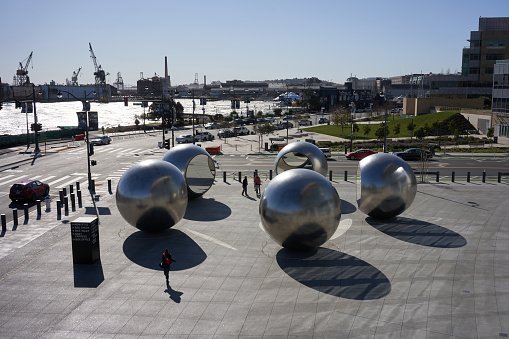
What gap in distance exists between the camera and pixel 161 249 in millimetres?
18188

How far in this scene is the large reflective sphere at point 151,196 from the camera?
1844 centimetres

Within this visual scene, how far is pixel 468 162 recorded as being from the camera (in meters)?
41.3

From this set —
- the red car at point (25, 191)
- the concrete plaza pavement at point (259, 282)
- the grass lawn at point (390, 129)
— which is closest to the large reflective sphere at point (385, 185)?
the concrete plaza pavement at point (259, 282)

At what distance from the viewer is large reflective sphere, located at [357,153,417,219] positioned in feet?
64.8

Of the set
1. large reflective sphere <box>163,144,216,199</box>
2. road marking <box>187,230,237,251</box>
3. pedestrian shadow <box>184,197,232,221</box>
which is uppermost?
large reflective sphere <box>163,144,216,199</box>

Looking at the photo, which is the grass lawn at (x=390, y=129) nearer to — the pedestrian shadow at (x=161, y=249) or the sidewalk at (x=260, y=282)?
the sidewalk at (x=260, y=282)

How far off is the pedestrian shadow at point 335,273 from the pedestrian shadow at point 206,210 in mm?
5965

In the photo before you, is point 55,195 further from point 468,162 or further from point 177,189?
point 468,162

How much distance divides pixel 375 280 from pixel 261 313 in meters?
4.12

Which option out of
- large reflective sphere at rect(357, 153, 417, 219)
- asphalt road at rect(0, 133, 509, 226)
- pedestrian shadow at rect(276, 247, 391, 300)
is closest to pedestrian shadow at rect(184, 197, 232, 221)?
pedestrian shadow at rect(276, 247, 391, 300)

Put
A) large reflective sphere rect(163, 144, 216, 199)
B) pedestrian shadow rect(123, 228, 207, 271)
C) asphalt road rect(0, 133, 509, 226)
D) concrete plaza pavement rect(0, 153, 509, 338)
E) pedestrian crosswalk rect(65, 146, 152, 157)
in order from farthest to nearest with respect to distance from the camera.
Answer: pedestrian crosswalk rect(65, 146, 152, 157) → asphalt road rect(0, 133, 509, 226) → large reflective sphere rect(163, 144, 216, 199) → pedestrian shadow rect(123, 228, 207, 271) → concrete plaza pavement rect(0, 153, 509, 338)

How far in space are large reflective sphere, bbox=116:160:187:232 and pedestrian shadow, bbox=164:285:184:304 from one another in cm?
463

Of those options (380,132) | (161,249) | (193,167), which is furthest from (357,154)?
(161,249)

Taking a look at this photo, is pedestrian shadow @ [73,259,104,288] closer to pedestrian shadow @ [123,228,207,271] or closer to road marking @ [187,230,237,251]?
pedestrian shadow @ [123,228,207,271]
